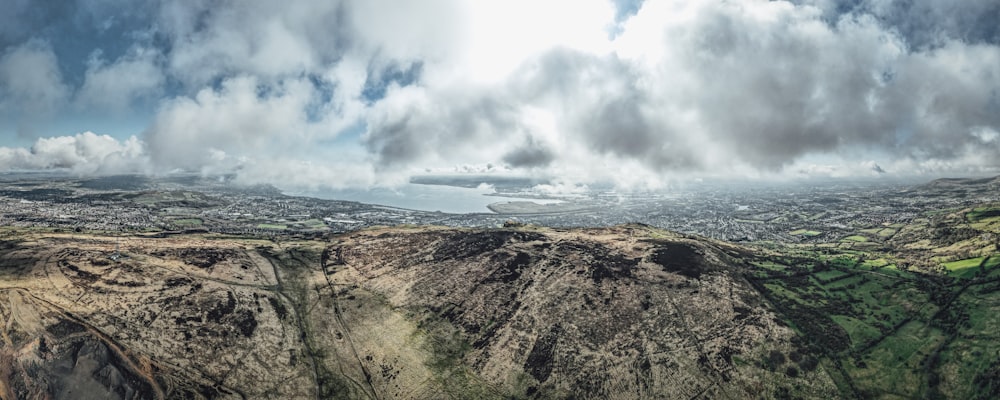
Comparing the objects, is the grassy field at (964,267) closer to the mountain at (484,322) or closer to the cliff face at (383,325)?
the mountain at (484,322)

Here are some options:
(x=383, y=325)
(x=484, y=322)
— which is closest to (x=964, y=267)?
(x=484, y=322)

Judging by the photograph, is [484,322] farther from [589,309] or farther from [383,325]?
[589,309]

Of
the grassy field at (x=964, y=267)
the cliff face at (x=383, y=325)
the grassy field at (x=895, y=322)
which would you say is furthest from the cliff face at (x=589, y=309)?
the grassy field at (x=964, y=267)

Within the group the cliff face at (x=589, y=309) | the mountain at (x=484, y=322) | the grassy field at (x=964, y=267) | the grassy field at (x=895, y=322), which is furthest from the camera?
the grassy field at (x=964, y=267)

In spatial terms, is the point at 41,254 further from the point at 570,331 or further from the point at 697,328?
the point at 697,328

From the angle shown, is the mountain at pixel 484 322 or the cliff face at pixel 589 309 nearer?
the mountain at pixel 484 322

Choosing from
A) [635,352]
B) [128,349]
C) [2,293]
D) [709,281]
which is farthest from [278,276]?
[709,281]

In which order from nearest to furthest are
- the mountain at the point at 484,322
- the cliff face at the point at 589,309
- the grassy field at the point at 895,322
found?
1. the grassy field at the point at 895,322
2. the mountain at the point at 484,322
3. the cliff face at the point at 589,309

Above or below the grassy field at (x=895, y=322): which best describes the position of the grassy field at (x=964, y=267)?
above

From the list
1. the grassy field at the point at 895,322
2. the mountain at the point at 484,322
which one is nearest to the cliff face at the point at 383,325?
the mountain at the point at 484,322
